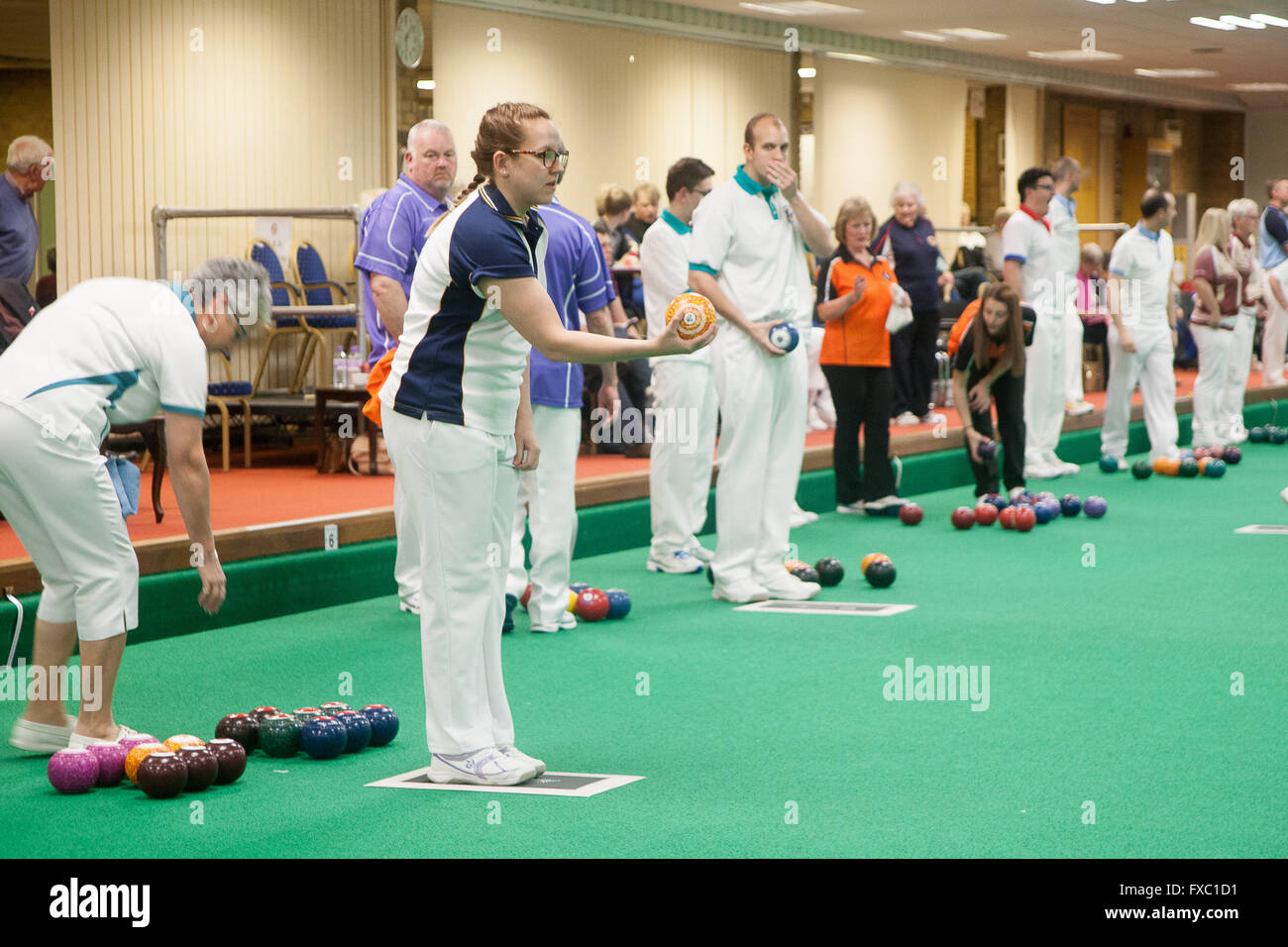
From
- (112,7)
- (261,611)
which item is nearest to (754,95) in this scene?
(112,7)

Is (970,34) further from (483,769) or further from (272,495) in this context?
(483,769)

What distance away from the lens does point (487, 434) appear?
347 cm

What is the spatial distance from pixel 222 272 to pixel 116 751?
1.07 metres

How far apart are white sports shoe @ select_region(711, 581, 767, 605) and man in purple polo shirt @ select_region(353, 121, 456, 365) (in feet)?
4.81

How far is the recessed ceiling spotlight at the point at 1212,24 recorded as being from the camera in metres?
15.6

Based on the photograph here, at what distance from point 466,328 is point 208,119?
→ 802 centimetres

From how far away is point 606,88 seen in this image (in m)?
14.1

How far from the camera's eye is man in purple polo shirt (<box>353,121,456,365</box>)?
526cm

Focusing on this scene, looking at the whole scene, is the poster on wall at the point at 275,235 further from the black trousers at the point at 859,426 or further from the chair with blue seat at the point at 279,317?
the black trousers at the point at 859,426

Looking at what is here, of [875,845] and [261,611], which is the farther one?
[261,611]

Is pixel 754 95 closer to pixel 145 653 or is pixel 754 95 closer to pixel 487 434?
pixel 145 653

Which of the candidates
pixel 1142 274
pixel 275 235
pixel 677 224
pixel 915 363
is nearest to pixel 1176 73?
pixel 915 363

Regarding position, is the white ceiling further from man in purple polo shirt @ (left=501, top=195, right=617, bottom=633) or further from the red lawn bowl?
the red lawn bowl

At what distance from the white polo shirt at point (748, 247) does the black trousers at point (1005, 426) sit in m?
2.24
